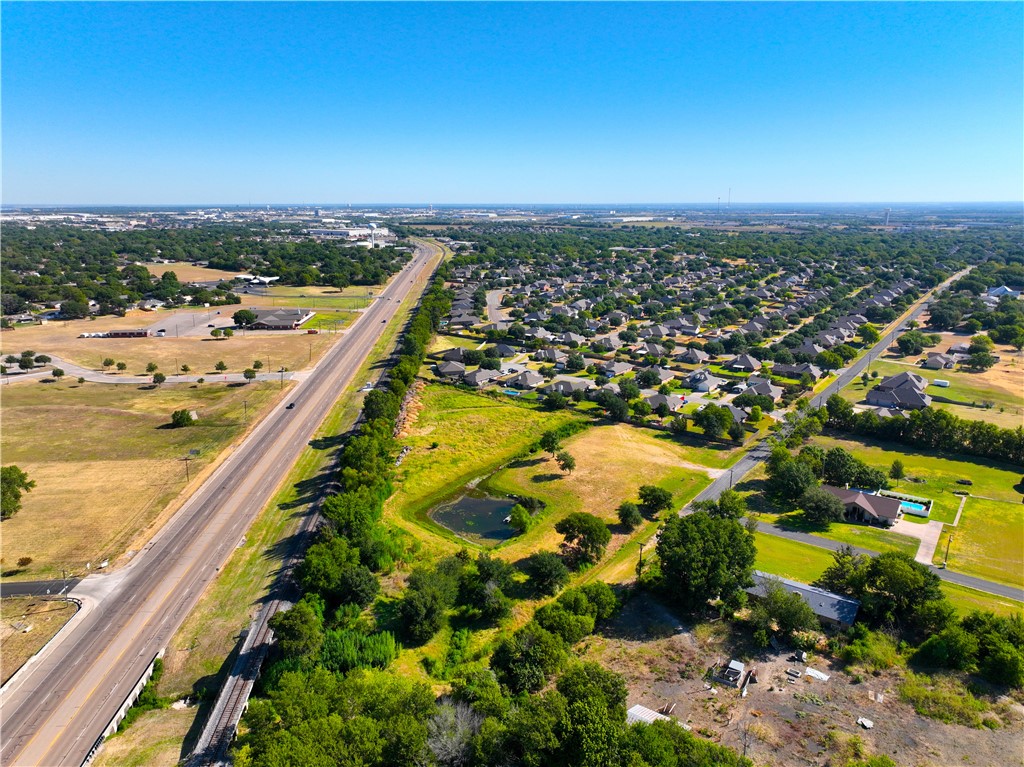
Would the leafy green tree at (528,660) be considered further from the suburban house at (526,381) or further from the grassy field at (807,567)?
the suburban house at (526,381)

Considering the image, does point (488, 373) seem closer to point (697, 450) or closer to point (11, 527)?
point (697, 450)

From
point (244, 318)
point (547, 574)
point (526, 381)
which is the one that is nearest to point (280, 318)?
point (244, 318)

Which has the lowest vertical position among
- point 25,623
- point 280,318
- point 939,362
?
point 25,623

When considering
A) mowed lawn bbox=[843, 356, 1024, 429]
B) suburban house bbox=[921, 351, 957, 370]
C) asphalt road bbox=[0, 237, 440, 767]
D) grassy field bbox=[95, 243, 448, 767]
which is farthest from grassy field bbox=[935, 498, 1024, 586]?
asphalt road bbox=[0, 237, 440, 767]

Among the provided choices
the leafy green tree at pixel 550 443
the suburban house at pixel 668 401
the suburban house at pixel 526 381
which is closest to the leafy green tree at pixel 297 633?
the leafy green tree at pixel 550 443

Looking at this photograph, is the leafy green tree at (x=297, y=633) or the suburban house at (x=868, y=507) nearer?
the leafy green tree at (x=297, y=633)

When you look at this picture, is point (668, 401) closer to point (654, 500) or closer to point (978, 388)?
point (654, 500)

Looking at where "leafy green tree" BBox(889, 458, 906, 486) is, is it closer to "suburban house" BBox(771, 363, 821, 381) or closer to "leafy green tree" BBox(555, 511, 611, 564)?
"leafy green tree" BBox(555, 511, 611, 564)
